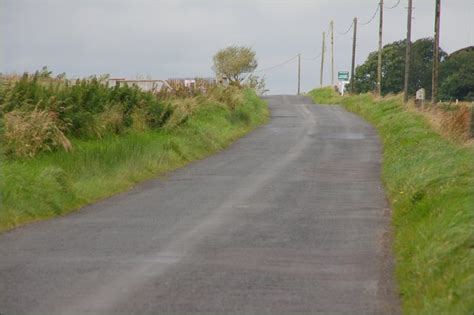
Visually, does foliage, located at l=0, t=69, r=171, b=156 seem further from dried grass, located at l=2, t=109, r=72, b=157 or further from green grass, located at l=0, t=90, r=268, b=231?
green grass, located at l=0, t=90, r=268, b=231

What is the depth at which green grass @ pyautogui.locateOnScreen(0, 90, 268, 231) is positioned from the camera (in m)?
15.6

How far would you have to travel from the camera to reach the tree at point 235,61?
84375 millimetres

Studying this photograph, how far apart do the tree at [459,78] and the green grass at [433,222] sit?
1876 inches

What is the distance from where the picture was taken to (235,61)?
8431cm

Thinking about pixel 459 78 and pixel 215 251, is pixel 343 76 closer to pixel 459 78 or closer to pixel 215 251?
pixel 459 78

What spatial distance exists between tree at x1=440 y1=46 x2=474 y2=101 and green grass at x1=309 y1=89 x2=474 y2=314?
156ft

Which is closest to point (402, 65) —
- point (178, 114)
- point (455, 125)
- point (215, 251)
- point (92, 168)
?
point (178, 114)

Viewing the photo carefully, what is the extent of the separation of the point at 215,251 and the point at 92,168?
863cm

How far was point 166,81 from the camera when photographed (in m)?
40.4

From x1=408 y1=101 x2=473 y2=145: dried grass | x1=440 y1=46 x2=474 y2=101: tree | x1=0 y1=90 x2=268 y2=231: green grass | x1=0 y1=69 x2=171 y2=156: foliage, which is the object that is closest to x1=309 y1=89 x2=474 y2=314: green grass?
x1=408 y1=101 x2=473 y2=145: dried grass

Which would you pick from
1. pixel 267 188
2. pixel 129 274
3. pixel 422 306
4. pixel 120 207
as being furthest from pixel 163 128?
pixel 422 306

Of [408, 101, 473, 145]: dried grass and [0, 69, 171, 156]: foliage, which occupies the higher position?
[0, 69, 171, 156]: foliage

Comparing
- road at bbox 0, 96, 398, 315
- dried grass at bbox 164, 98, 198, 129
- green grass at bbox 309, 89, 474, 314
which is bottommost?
road at bbox 0, 96, 398, 315

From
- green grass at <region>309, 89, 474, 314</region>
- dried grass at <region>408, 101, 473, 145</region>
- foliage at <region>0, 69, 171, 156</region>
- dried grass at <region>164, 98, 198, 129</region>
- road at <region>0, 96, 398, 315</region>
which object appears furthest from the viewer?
dried grass at <region>164, 98, 198, 129</region>
